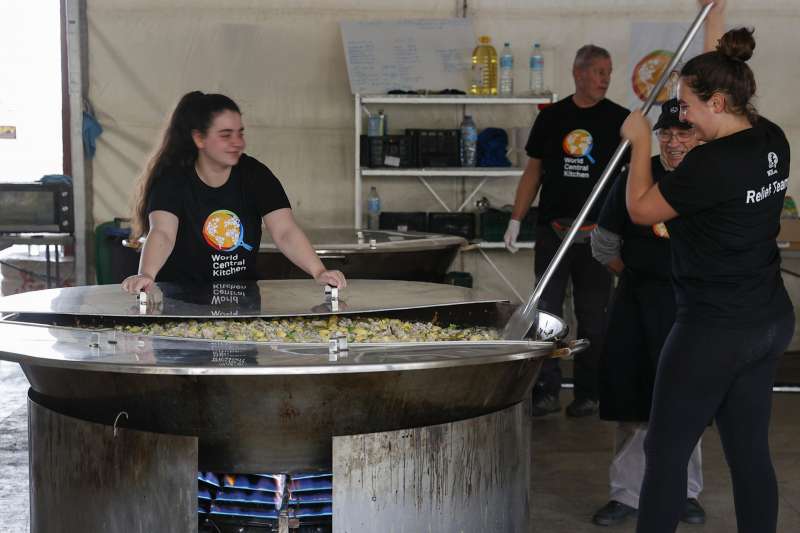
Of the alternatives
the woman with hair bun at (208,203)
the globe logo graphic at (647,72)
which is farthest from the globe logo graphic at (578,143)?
the woman with hair bun at (208,203)

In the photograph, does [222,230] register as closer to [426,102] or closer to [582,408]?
[582,408]

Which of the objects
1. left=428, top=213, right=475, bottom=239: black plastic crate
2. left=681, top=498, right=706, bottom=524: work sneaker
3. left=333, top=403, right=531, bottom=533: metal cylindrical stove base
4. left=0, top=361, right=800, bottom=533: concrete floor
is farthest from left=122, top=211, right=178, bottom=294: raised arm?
left=428, top=213, right=475, bottom=239: black plastic crate

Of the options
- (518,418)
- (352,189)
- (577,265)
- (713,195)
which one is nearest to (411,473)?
(518,418)

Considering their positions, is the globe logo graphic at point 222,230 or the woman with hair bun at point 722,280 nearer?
the woman with hair bun at point 722,280

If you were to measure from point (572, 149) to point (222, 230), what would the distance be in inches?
89.4

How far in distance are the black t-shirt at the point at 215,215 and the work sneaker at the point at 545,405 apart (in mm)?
2124

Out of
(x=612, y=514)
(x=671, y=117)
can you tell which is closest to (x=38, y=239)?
(x=612, y=514)

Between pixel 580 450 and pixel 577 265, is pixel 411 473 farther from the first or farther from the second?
pixel 577 265

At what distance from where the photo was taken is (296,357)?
2.14 m

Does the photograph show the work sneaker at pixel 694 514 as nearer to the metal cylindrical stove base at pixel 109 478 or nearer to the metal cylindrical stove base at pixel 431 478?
the metal cylindrical stove base at pixel 431 478

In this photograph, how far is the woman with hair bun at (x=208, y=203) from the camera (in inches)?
130

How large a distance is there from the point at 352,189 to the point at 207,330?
13.8 ft

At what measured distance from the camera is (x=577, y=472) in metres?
4.23

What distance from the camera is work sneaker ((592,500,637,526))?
3578 millimetres
